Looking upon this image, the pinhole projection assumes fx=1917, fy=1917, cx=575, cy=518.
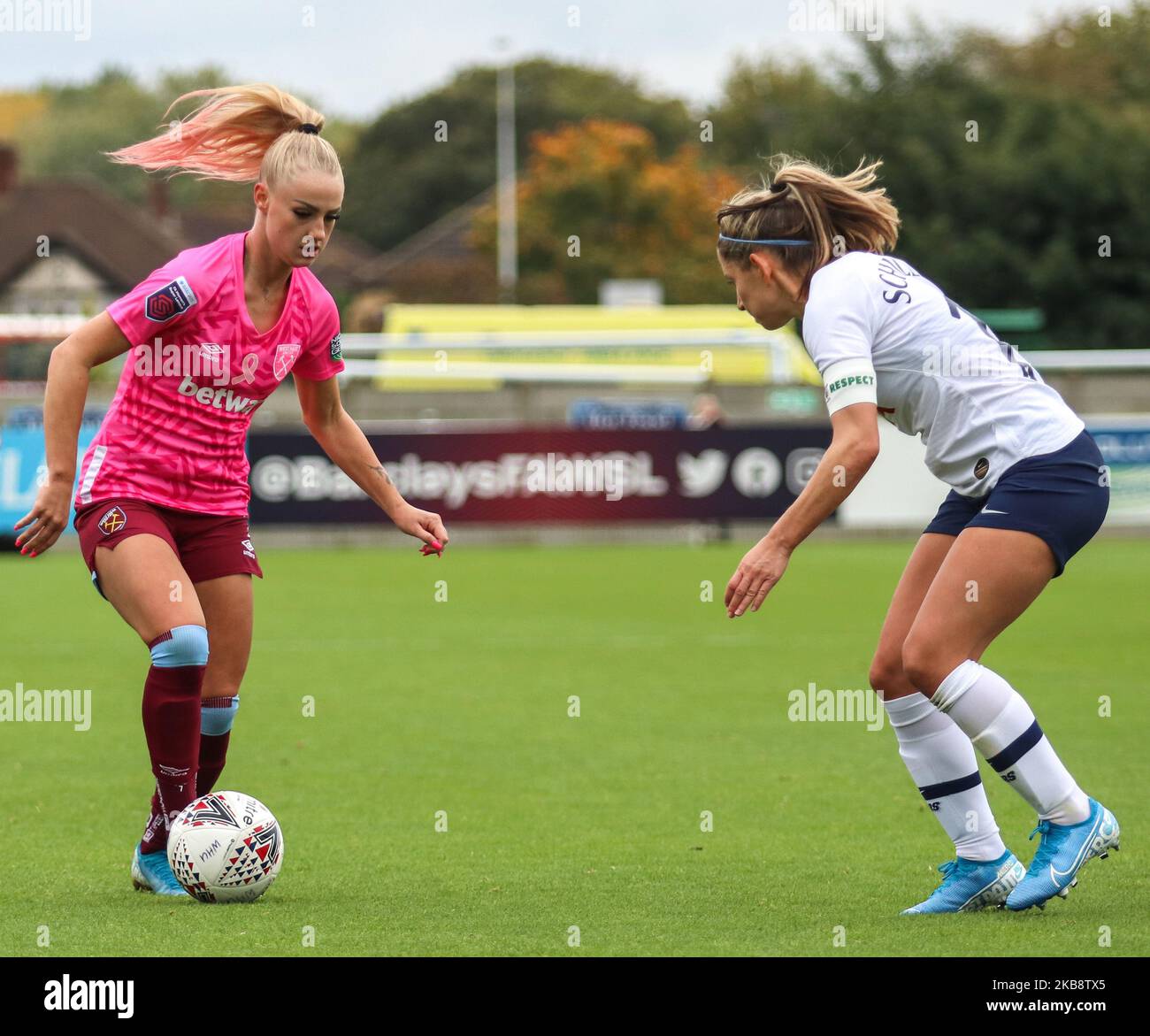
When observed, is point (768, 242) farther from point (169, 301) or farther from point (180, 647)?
point (180, 647)

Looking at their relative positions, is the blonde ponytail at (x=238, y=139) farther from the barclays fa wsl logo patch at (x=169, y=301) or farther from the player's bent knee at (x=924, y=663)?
the player's bent knee at (x=924, y=663)

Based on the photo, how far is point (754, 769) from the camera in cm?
833

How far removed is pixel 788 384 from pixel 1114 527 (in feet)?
16.3

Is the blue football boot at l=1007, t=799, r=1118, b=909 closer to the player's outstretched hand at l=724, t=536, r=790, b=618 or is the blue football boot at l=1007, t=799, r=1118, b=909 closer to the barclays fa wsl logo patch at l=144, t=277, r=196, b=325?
the player's outstretched hand at l=724, t=536, r=790, b=618

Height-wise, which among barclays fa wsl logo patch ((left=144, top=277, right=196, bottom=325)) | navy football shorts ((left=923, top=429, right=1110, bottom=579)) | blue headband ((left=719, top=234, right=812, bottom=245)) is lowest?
navy football shorts ((left=923, top=429, right=1110, bottom=579))

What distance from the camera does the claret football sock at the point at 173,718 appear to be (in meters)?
5.62

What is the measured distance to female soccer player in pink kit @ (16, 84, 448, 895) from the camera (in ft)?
18.2

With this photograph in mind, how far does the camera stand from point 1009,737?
5238 mm

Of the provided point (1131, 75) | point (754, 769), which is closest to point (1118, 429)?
point (754, 769)

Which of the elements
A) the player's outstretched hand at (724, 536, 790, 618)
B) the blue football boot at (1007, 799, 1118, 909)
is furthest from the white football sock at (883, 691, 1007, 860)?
the player's outstretched hand at (724, 536, 790, 618)

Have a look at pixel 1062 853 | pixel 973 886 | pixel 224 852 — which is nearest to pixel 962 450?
pixel 1062 853

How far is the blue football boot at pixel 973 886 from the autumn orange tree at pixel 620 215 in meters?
48.0

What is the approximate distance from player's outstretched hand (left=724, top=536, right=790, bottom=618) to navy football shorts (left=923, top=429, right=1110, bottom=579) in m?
0.67

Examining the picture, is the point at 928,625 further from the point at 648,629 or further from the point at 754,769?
the point at 648,629
